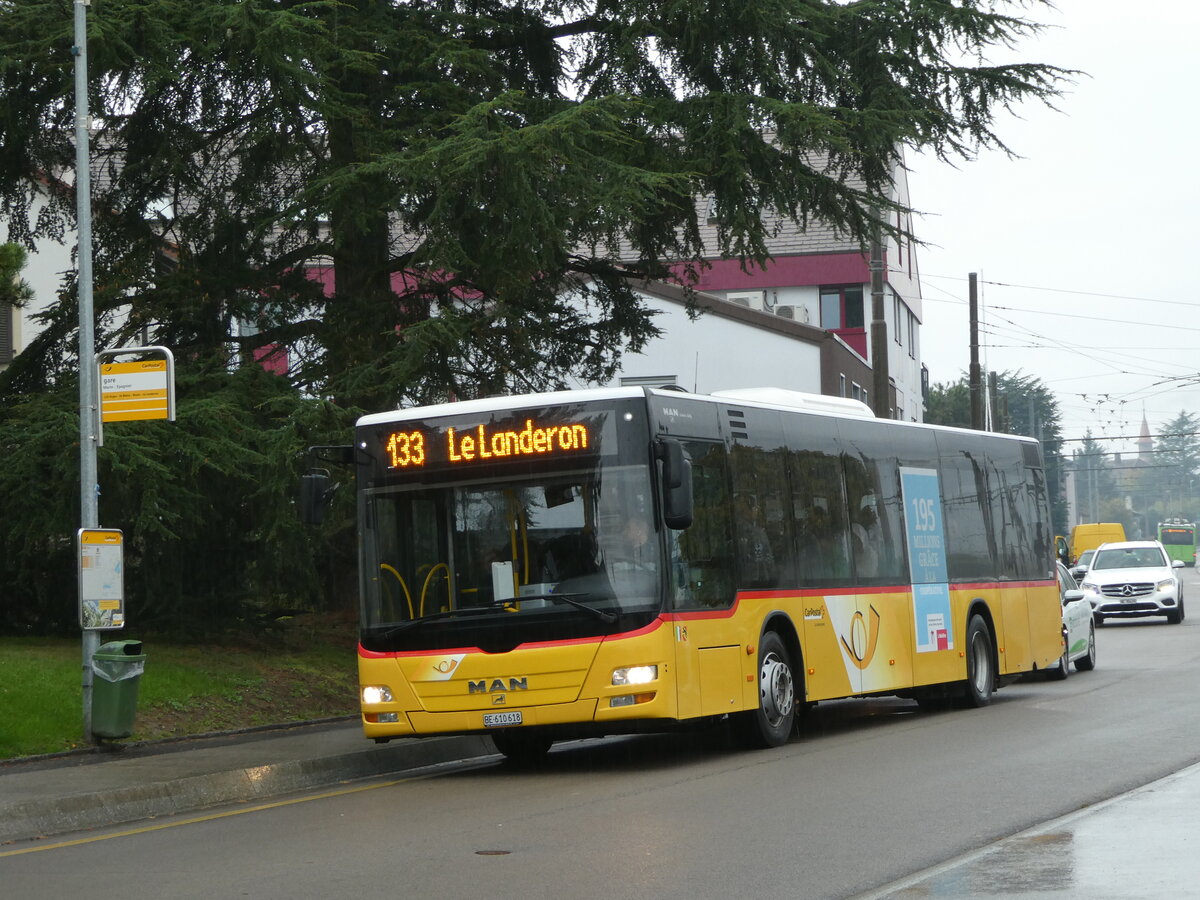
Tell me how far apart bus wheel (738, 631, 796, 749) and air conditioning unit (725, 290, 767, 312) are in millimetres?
35729

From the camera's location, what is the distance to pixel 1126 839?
859 cm

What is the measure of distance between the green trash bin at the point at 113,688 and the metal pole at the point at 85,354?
14 cm

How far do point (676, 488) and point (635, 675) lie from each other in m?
1.44

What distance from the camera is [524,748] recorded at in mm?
14906

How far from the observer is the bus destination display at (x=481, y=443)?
13.4 m

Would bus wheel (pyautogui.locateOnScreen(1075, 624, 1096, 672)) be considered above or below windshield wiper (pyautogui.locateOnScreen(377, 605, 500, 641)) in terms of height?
below

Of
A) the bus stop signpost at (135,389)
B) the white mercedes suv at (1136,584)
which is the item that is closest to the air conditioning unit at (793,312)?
the white mercedes suv at (1136,584)

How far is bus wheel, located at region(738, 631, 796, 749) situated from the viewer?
14391 mm

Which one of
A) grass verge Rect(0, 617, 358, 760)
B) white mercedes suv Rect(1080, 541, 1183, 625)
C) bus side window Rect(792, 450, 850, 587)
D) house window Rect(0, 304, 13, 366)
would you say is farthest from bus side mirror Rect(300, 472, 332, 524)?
white mercedes suv Rect(1080, 541, 1183, 625)

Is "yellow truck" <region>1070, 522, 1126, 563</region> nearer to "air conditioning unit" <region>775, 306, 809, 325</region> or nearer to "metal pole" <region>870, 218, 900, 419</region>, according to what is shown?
"air conditioning unit" <region>775, 306, 809, 325</region>

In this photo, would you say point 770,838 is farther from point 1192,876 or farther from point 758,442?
point 758,442

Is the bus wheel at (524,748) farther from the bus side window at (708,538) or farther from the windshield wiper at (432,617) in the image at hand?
the bus side window at (708,538)

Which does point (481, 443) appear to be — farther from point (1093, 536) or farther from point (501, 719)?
point (1093, 536)

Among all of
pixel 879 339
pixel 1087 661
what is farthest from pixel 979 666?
pixel 879 339
